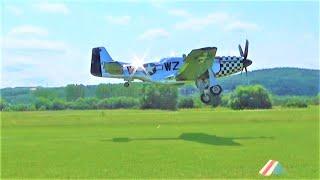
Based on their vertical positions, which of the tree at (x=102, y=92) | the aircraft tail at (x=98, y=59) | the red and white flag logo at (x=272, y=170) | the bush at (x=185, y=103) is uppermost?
the aircraft tail at (x=98, y=59)

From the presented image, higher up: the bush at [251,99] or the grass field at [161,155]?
the bush at [251,99]

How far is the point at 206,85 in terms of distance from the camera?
4172 cm

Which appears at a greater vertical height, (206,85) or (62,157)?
(206,85)

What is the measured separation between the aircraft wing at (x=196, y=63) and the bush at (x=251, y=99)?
73731 millimetres

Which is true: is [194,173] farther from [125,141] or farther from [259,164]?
[125,141]

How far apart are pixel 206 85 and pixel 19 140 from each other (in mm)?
14033

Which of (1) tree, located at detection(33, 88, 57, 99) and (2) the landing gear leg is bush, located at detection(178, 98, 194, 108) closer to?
(1) tree, located at detection(33, 88, 57, 99)

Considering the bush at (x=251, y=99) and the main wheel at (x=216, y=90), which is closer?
the main wheel at (x=216, y=90)

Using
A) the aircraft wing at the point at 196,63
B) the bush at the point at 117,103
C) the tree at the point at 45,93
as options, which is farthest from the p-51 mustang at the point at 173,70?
the tree at the point at 45,93

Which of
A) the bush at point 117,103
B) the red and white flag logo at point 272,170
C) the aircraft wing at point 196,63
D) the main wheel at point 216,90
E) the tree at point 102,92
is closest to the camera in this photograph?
the red and white flag logo at point 272,170

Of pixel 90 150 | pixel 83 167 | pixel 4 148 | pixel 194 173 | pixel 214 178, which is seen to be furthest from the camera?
pixel 4 148

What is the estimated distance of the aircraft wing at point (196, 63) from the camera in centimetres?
3638

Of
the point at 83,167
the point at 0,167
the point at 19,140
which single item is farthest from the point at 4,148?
the point at 83,167

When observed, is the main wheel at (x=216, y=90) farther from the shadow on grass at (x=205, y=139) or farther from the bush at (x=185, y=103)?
the bush at (x=185, y=103)
